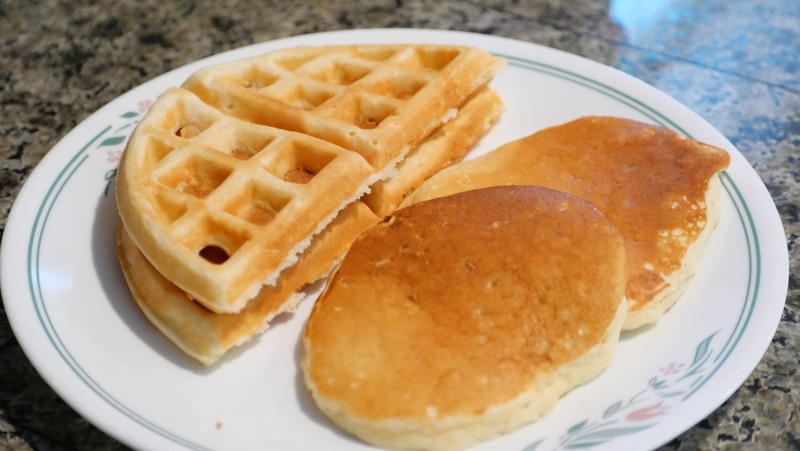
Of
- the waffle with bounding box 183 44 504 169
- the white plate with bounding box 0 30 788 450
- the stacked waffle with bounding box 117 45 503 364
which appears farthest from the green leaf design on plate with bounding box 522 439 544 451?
the waffle with bounding box 183 44 504 169

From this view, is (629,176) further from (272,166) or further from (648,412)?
(272,166)

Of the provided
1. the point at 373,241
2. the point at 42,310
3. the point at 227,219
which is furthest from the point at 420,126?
the point at 42,310

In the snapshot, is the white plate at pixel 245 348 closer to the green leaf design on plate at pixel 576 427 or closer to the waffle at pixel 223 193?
the green leaf design on plate at pixel 576 427

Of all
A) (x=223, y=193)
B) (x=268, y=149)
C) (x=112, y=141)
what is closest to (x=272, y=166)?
(x=268, y=149)

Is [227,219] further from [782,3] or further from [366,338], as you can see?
[782,3]

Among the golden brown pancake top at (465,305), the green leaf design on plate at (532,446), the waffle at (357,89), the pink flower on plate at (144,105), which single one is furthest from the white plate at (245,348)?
the waffle at (357,89)
